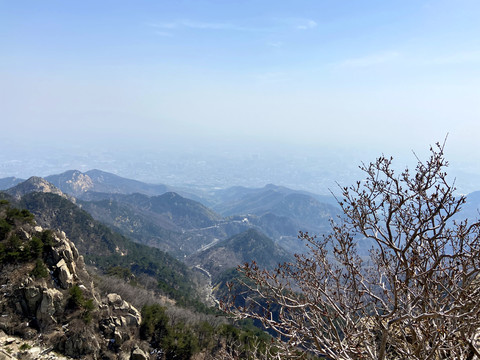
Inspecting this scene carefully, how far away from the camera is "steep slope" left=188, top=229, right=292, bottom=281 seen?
140 metres

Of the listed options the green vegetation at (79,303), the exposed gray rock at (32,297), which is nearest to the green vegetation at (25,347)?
the exposed gray rock at (32,297)

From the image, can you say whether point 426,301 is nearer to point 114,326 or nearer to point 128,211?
point 114,326

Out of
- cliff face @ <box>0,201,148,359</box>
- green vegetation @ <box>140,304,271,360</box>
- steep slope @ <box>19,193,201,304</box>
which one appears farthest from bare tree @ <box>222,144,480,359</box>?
steep slope @ <box>19,193,201,304</box>

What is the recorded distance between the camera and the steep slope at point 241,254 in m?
140

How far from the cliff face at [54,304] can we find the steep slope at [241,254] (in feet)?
366

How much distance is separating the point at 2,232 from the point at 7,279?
16.3 ft

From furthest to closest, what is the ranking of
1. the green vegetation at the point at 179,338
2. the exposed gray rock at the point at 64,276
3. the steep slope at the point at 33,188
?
the steep slope at the point at 33,188 → the green vegetation at the point at 179,338 → the exposed gray rock at the point at 64,276

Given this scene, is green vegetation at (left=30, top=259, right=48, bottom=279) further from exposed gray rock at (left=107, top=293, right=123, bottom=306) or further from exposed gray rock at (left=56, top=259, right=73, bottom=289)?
exposed gray rock at (left=107, top=293, right=123, bottom=306)

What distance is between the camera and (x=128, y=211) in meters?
190

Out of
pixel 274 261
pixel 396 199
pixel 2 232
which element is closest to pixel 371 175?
pixel 396 199

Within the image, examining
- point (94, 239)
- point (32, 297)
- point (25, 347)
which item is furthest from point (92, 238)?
point (25, 347)

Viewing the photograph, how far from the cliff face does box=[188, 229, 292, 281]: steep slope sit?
112 metres

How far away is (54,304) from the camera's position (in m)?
20.9

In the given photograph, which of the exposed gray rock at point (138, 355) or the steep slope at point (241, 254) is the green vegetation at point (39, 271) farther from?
the steep slope at point (241, 254)
